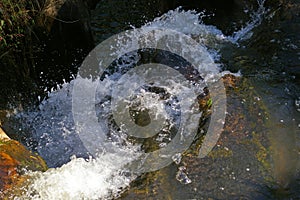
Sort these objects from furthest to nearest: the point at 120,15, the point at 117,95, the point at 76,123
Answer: the point at 120,15 → the point at 117,95 → the point at 76,123

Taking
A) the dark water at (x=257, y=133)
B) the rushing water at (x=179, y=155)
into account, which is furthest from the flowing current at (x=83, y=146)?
the dark water at (x=257, y=133)

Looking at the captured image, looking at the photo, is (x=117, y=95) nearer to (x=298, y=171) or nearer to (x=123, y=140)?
(x=123, y=140)

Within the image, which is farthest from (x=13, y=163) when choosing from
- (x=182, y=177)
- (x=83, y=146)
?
(x=182, y=177)

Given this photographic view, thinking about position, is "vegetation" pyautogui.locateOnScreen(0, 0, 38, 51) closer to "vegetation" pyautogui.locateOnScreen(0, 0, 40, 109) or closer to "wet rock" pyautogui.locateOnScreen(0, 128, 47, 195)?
"vegetation" pyautogui.locateOnScreen(0, 0, 40, 109)

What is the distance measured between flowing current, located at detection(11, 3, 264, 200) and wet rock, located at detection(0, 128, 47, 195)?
97 millimetres

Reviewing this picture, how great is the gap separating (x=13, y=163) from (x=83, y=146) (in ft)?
4.02

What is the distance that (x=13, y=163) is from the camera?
129 inches

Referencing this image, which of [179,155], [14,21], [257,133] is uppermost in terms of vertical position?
[14,21]

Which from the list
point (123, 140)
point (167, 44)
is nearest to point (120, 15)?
point (167, 44)

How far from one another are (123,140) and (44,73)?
5.69 ft

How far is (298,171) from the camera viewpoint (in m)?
3.45

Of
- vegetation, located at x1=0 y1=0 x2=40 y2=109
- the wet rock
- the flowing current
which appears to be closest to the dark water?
the flowing current

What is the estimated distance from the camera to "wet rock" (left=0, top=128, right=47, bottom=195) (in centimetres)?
315

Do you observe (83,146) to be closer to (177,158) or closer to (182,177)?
(177,158)
